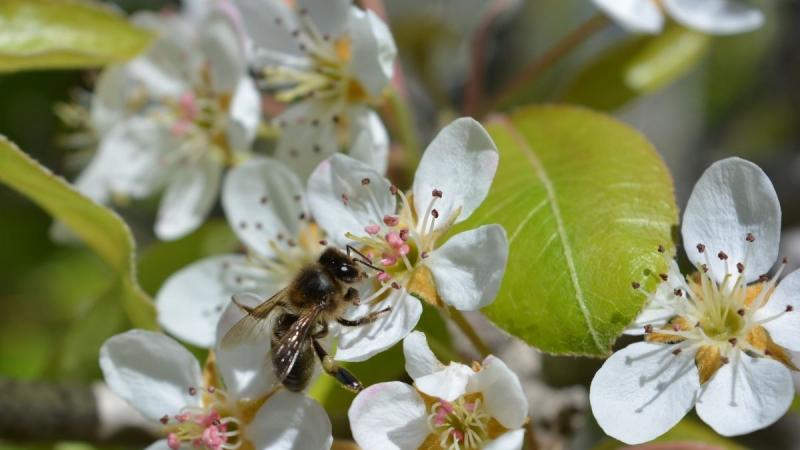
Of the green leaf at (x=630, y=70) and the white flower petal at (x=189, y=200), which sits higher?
the green leaf at (x=630, y=70)

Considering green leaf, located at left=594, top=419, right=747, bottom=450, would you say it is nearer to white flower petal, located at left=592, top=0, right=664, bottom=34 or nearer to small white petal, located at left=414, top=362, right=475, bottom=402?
small white petal, located at left=414, top=362, right=475, bottom=402

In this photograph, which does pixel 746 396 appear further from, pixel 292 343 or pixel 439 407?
pixel 292 343

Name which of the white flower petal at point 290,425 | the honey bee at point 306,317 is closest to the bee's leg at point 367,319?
the honey bee at point 306,317

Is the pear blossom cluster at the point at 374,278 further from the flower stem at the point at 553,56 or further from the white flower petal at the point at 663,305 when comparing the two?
the flower stem at the point at 553,56

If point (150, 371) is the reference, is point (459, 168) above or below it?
above

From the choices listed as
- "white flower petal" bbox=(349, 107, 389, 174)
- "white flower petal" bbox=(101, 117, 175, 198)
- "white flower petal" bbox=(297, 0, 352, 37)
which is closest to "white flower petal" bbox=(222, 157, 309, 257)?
"white flower petal" bbox=(349, 107, 389, 174)

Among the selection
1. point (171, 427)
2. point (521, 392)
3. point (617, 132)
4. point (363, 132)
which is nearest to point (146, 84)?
point (363, 132)

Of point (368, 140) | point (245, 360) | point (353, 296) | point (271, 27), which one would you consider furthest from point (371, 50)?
point (245, 360)
